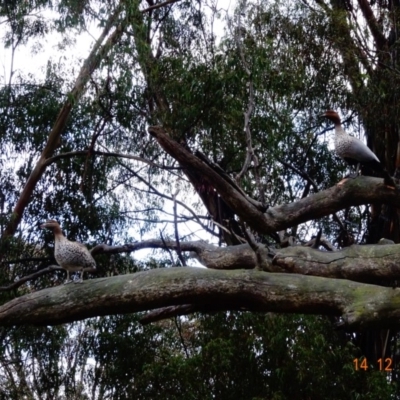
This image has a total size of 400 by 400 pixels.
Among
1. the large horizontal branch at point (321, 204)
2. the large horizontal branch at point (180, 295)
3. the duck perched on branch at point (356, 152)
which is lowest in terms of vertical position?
the large horizontal branch at point (180, 295)

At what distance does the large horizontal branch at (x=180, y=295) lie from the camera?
434 centimetres

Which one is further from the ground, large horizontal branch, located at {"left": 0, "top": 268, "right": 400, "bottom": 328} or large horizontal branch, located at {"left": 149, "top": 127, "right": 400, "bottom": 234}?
large horizontal branch, located at {"left": 149, "top": 127, "right": 400, "bottom": 234}

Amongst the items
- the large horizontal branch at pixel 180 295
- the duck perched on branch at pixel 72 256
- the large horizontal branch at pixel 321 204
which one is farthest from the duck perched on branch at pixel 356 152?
the duck perched on branch at pixel 72 256

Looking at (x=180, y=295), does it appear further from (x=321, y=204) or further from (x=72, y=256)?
(x=72, y=256)

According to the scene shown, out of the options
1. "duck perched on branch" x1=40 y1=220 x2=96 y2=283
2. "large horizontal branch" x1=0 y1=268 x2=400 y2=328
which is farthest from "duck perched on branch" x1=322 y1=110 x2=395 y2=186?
"duck perched on branch" x1=40 y1=220 x2=96 y2=283

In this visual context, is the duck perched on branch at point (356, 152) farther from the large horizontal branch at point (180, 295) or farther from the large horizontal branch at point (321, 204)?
the large horizontal branch at point (180, 295)

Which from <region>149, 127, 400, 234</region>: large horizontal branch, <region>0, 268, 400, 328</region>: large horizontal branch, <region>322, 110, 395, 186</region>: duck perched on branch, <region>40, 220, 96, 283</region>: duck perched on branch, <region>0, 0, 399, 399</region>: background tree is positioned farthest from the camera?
<region>0, 0, 399, 399</region>: background tree

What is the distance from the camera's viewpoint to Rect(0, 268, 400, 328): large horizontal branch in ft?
14.2

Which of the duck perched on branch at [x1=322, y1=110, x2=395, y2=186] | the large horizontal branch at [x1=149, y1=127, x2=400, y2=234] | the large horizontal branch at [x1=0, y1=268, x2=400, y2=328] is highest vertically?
the duck perched on branch at [x1=322, y1=110, x2=395, y2=186]

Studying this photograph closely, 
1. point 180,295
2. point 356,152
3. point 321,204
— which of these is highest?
point 356,152

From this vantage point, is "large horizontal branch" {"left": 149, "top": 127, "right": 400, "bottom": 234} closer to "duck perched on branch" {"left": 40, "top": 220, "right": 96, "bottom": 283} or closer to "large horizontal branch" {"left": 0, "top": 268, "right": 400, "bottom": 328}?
"large horizontal branch" {"left": 0, "top": 268, "right": 400, "bottom": 328}

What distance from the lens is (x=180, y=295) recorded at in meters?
4.53

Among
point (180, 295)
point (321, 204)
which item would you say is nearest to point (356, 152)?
point (321, 204)

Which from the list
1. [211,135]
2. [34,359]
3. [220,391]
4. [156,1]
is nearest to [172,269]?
[220,391]
